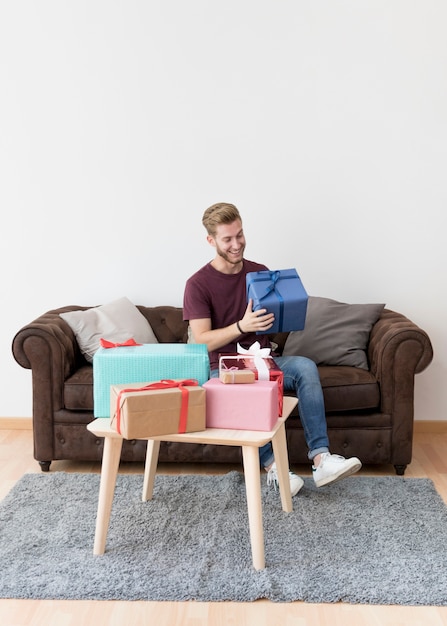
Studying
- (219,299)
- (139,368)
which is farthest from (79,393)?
(139,368)

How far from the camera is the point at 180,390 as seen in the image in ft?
8.50

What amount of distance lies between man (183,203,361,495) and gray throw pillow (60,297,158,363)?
559 mm

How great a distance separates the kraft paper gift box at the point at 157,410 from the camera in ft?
8.32

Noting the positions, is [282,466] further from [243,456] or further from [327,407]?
[327,407]

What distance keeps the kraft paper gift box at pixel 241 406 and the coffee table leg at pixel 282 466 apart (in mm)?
307

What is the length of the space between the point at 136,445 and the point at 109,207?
1337mm

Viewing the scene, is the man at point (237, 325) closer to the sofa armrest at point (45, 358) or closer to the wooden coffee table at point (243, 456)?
the wooden coffee table at point (243, 456)

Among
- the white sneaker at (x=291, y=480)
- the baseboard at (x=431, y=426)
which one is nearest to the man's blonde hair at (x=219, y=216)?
the white sneaker at (x=291, y=480)

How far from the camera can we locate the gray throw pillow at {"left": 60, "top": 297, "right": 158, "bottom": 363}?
383 centimetres

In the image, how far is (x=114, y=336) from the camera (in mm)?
3838

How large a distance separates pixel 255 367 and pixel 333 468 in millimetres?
601

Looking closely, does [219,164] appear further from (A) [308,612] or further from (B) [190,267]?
(A) [308,612]

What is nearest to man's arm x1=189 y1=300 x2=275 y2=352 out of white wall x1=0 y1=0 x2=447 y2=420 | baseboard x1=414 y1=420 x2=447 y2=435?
white wall x1=0 y1=0 x2=447 y2=420

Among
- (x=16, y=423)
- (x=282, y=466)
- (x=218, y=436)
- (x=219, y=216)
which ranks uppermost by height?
(x=219, y=216)
